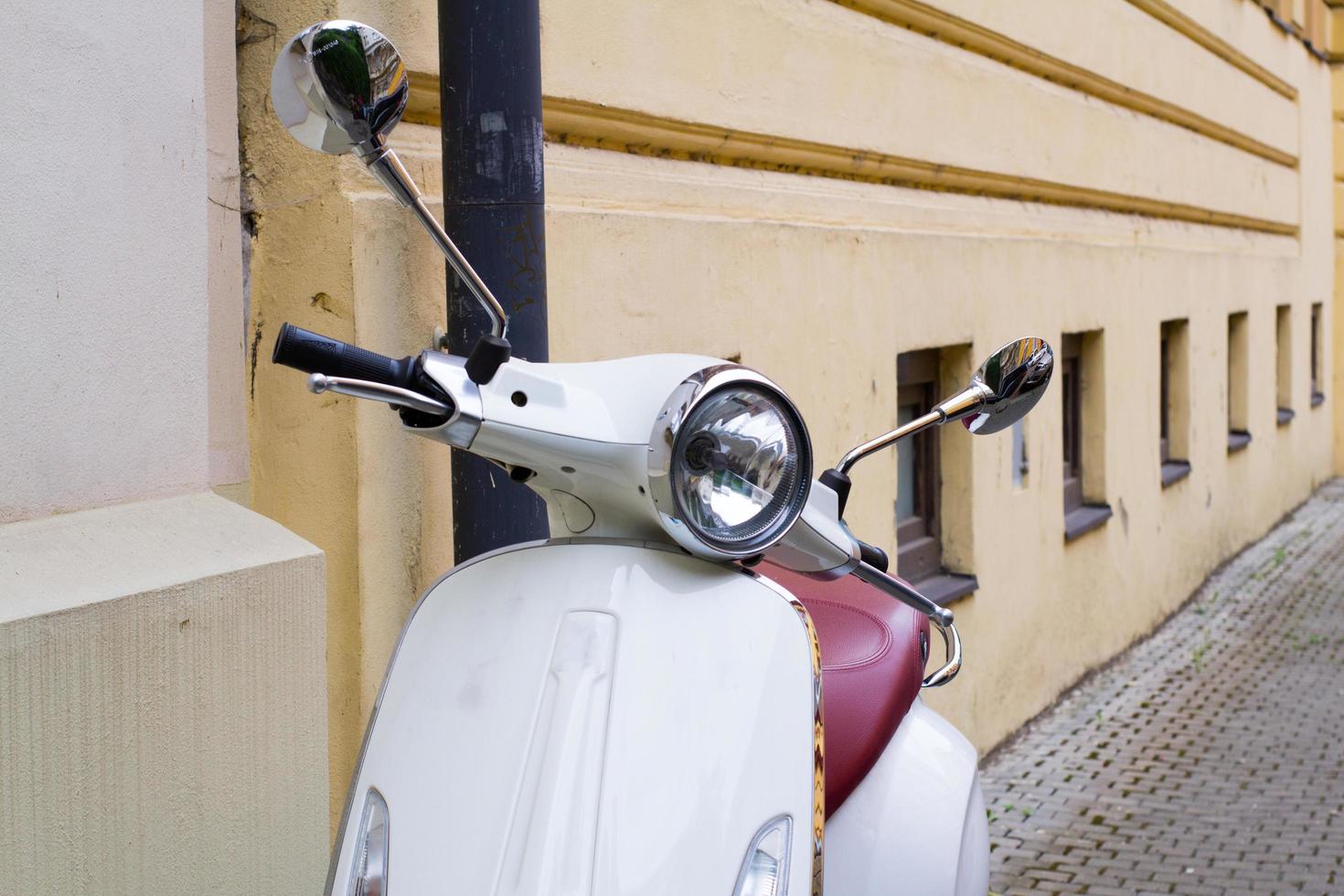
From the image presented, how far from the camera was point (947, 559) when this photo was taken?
5863mm

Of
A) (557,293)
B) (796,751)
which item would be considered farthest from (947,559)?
(796,751)

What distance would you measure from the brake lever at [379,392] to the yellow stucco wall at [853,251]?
129 centimetres

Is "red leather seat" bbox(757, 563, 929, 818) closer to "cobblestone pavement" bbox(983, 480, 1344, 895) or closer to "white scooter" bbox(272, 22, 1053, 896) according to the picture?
"white scooter" bbox(272, 22, 1053, 896)

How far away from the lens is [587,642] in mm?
1830

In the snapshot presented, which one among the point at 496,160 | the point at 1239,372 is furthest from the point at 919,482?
the point at 1239,372

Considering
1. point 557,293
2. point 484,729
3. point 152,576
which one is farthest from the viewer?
point 557,293

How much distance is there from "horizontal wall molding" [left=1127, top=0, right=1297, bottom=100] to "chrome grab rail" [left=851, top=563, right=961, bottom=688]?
6173 mm

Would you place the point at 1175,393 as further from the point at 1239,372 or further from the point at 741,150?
the point at 741,150

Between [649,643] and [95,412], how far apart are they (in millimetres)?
1254

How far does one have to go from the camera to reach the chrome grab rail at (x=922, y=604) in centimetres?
228

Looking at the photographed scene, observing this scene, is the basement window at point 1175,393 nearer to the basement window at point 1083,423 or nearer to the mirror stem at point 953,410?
the basement window at point 1083,423

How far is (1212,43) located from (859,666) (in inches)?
332

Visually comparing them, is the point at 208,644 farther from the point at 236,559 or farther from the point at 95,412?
the point at 95,412

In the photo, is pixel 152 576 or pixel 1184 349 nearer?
pixel 152 576
